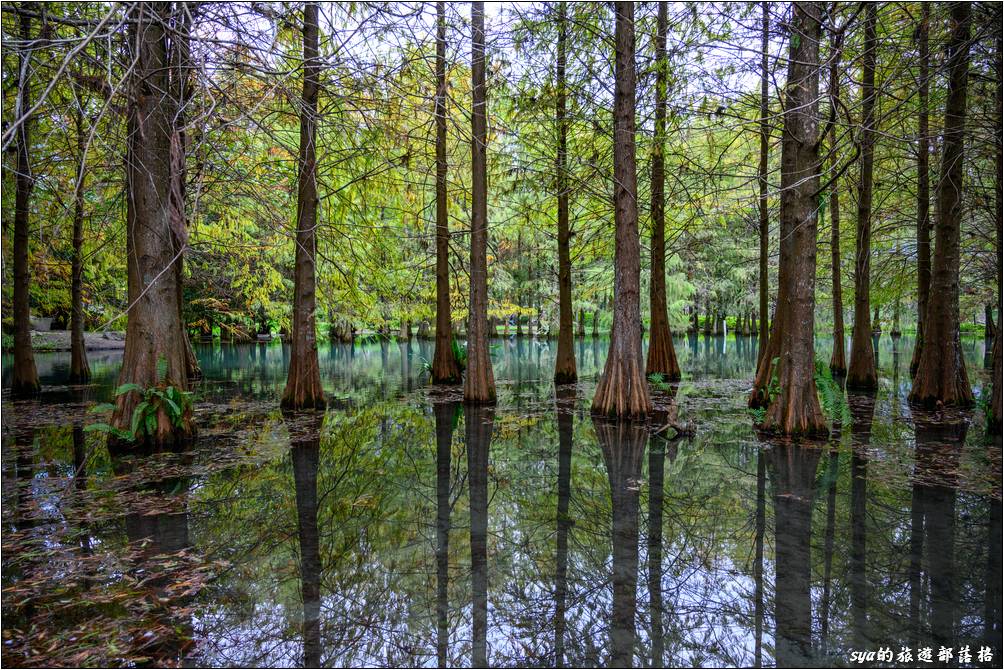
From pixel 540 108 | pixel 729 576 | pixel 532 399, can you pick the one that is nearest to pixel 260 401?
pixel 532 399

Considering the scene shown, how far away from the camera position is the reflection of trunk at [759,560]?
2.98m

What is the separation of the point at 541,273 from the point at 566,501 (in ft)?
105

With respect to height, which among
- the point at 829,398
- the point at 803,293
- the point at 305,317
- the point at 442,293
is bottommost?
the point at 829,398

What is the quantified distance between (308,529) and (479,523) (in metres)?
1.38

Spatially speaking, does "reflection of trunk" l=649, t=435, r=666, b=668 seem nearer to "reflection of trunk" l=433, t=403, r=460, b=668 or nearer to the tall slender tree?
"reflection of trunk" l=433, t=403, r=460, b=668

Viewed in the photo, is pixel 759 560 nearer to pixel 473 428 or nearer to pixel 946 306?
pixel 473 428

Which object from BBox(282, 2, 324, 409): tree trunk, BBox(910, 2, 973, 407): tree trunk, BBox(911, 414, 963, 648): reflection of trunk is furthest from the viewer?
BBox(282, 2, 324, 409): tree trunk

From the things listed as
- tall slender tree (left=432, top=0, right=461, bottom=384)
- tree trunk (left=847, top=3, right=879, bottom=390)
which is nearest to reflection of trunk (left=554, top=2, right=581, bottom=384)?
tall slender tree (left=432, top=0, right=461, bottom=384)

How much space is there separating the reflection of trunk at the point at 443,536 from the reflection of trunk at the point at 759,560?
1620 millimetres

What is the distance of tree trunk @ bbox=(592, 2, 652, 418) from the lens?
30.7 feet

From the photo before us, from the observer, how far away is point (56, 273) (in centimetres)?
1681

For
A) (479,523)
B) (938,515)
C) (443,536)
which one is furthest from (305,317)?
(938,515)

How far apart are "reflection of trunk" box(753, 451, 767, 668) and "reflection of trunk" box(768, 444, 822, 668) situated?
0.27ft

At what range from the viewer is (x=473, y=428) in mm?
8914
